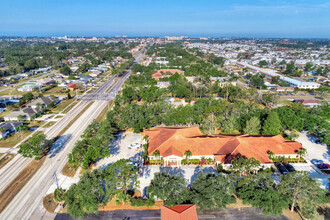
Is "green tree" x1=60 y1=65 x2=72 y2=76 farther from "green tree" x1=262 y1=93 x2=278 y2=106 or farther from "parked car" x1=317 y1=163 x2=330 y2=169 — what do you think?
"parked car" x1=317 y1=163 x2=330 y2=169

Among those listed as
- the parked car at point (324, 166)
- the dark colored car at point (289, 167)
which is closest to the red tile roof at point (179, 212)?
the dark colored car at point (289, 167)

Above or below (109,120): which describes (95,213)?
below

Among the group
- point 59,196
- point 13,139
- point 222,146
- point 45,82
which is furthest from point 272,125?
point 45,82

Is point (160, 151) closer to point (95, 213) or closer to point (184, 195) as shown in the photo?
point (184, 195)

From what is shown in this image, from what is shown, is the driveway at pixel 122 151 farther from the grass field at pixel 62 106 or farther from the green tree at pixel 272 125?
the grass field at pixel 62 106

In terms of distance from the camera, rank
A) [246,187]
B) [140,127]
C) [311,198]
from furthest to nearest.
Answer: [140,127] → [246,187] → [311,198]

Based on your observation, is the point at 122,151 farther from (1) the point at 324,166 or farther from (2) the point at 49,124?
(1) the point at 324,166

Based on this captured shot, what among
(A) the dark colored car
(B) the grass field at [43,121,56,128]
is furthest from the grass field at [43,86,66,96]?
(A) the dark colored car

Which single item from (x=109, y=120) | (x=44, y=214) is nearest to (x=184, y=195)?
(x=44, y=214)
